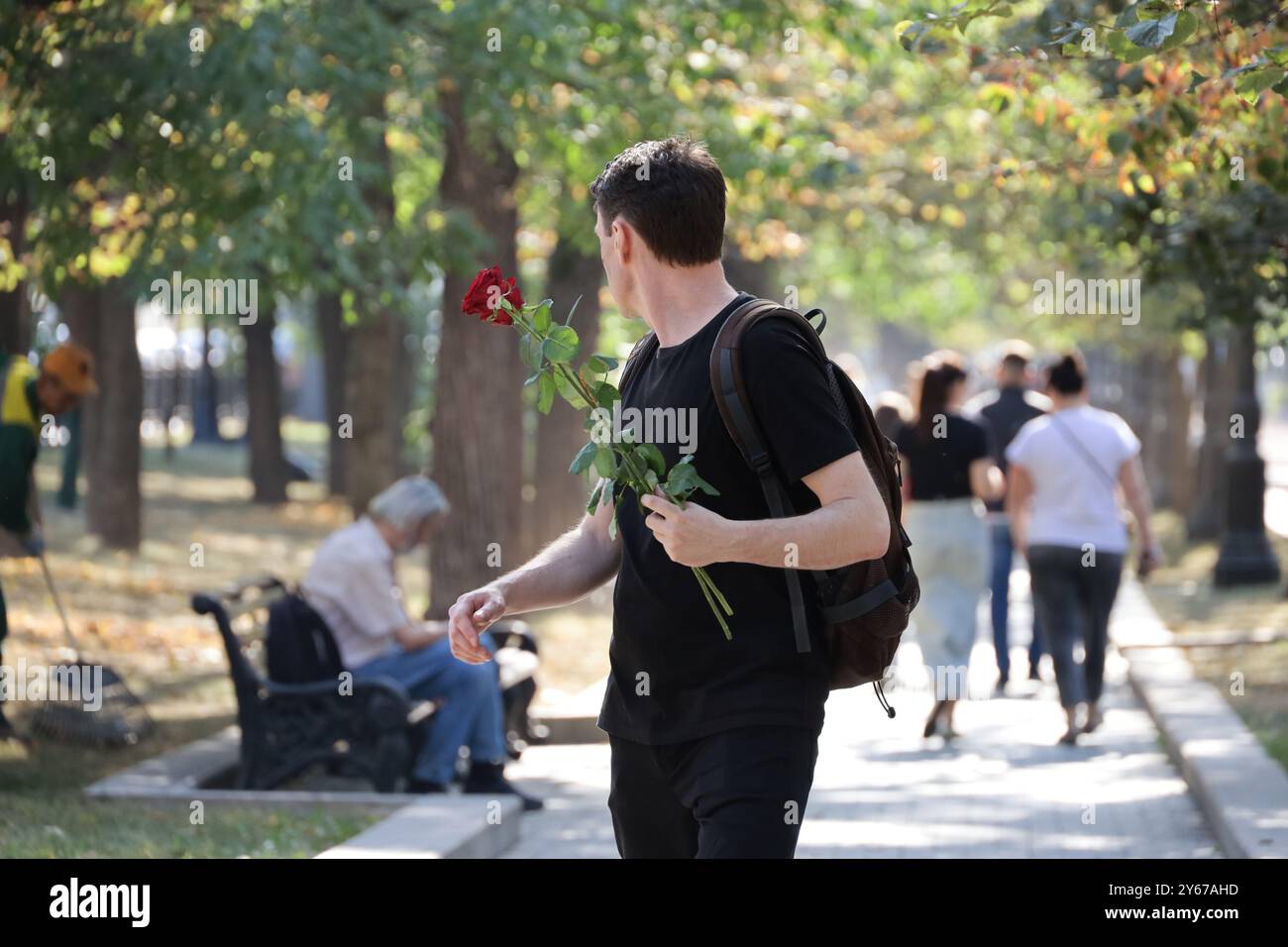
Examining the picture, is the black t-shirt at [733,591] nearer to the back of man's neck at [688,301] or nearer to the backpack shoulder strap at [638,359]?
the back of man's neck at [688,301]

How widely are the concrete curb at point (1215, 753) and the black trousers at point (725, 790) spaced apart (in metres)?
3.47

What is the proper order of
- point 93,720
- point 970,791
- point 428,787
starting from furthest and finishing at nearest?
point 93,720 → point 970,791 → point 428,787

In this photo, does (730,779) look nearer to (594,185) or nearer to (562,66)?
(594,185)

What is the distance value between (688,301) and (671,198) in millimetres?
216

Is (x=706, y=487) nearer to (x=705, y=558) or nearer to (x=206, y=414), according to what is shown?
(x=705, y=558)

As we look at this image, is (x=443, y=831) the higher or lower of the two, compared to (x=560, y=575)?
lower

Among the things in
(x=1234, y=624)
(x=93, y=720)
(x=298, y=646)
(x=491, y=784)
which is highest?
(x=298, y=646)

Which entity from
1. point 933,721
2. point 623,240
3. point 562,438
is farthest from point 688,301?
point 562,438

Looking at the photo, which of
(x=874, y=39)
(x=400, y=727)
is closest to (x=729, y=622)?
A: (x=400, y=727)

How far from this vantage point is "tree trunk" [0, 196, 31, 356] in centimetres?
1205

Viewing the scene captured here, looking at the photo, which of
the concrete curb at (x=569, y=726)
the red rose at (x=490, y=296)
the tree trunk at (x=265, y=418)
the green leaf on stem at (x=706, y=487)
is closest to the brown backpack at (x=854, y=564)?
the green leaf on stem at (x=706, y=487)

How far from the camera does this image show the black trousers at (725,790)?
11.4ft

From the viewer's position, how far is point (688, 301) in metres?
3.64
